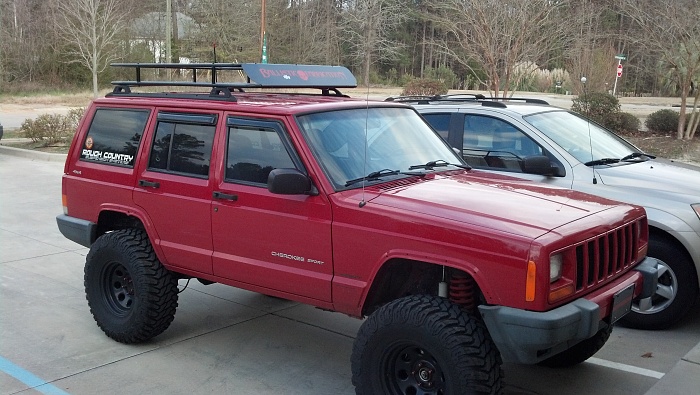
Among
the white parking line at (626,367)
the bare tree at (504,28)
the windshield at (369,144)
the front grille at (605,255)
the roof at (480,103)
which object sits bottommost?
the white parking line at (626,367)

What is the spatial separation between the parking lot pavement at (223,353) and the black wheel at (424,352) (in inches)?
30.3

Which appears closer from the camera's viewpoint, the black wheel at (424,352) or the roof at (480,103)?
the black wheel at (424,352)

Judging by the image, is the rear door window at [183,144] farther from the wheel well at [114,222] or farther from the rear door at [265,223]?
the wheel well at [114,222]

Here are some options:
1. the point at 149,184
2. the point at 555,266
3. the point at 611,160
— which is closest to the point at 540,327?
the point at 555,266

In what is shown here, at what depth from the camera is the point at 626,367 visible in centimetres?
495

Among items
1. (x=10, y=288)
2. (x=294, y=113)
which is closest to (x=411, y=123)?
(x=294, y=113)

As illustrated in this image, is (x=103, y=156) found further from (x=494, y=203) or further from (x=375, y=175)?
(x=494, y=203)

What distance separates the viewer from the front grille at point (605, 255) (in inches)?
147

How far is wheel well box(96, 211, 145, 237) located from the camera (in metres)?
5.50

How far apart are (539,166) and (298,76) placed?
2.20m

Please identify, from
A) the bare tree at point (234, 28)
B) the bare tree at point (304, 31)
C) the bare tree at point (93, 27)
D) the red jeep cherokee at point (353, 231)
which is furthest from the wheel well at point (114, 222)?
the bare tree at point (234, 28)

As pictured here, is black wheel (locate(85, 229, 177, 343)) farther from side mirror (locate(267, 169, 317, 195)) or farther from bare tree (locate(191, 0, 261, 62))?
A: bare tree (locate(191, 0, 261, 62))

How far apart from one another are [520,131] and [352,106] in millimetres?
2280

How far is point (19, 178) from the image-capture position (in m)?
13.0
